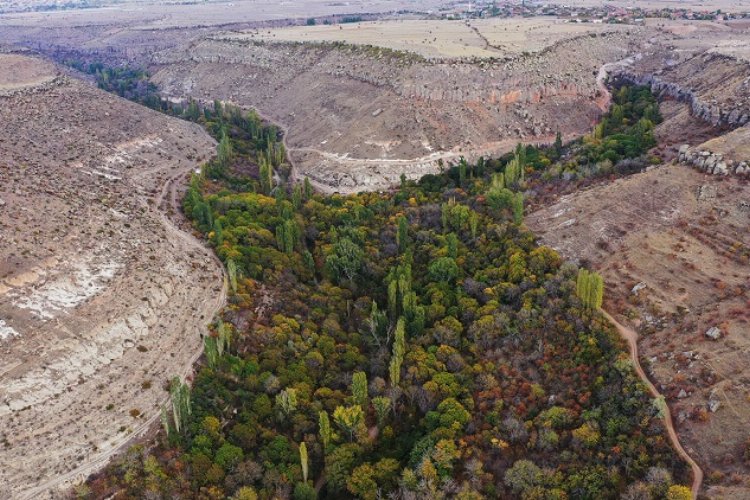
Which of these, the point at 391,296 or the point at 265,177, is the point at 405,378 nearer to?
the point at 391,296

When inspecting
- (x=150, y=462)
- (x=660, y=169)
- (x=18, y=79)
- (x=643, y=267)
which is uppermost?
(x=18, y=79)

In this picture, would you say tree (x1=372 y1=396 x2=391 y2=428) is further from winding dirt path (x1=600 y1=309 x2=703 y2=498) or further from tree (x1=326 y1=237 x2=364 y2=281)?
tree (x1=326 y1=237 x2=364 y2=281)

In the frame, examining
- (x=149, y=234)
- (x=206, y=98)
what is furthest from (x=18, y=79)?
→ (x=149, y=234)

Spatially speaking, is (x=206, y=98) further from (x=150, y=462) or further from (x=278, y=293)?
(x=150, y=462)

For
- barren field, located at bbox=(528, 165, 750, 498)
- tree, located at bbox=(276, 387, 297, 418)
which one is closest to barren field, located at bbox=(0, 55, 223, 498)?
tree, located at bbox=(276, 387, 297, 418)

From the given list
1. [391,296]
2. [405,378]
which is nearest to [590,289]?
[405,378]

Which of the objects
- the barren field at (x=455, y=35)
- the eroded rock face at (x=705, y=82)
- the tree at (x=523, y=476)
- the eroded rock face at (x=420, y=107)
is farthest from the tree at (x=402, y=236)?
the barren field at (x=455, y=35)

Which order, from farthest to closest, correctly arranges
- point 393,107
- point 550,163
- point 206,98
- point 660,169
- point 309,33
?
point 309,33, point 206,98, point 393,107, point 550,163, point 660,169
